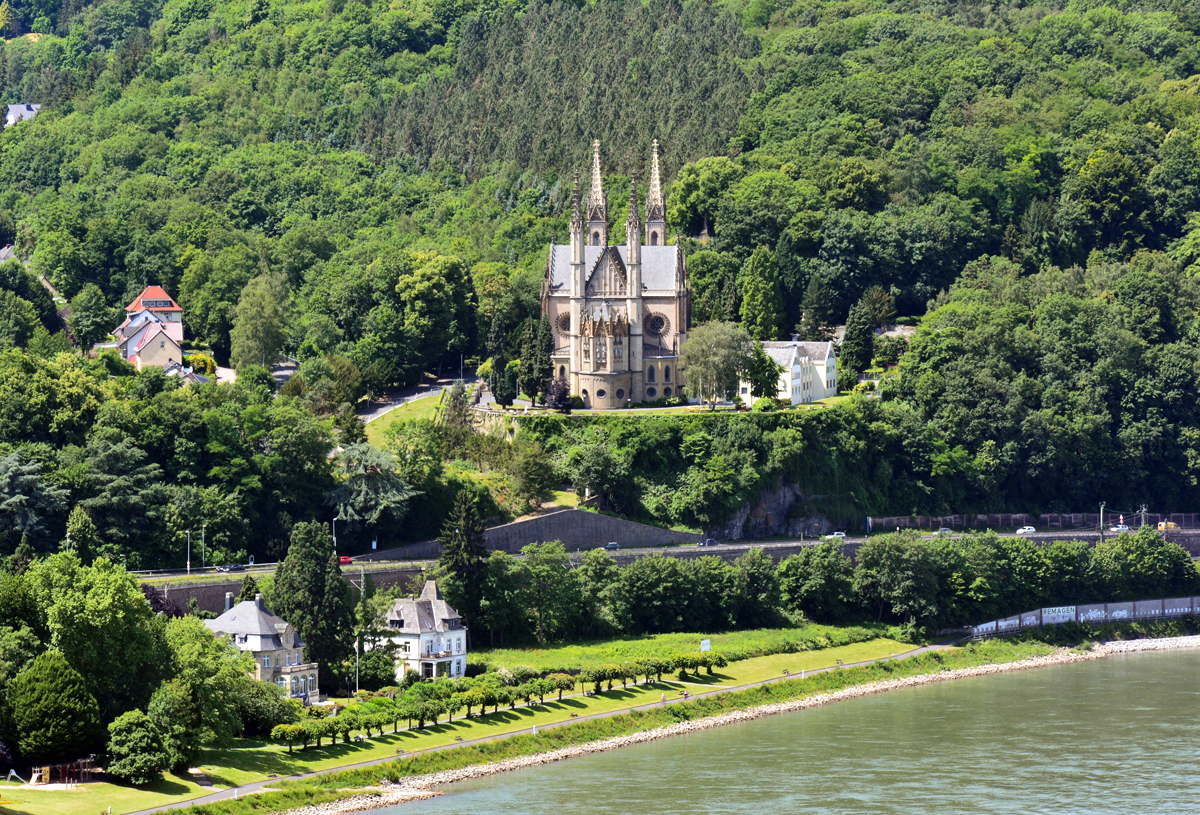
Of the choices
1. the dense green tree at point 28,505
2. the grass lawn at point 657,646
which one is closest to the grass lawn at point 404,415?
the grass lawn at point 657,646

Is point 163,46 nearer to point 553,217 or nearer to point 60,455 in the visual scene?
point 553,217

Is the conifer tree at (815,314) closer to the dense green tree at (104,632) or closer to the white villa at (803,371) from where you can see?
the white villa at (803,371)

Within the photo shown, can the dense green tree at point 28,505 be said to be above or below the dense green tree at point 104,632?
above

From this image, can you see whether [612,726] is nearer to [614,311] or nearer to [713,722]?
[713,722]

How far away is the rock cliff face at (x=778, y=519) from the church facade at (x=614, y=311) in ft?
A: 28.9

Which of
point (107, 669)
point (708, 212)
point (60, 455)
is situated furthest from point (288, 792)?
point (708, 212)

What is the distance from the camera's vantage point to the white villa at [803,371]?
108m

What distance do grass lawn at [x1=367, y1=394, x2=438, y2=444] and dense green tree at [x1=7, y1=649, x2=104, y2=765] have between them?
1615 inches

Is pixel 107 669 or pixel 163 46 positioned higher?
pixel 163 46

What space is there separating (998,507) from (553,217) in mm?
38789

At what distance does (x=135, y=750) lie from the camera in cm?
6084

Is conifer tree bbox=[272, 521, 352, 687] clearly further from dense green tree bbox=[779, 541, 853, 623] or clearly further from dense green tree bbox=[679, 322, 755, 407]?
dense green tree bbox=[679, 322, 755, 407]

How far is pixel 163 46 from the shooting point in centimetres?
19188

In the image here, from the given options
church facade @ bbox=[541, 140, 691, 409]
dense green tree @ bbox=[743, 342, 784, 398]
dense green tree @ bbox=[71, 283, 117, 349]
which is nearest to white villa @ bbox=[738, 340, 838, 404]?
dense green tree @ bbox=[743, 342, 784, 398]
